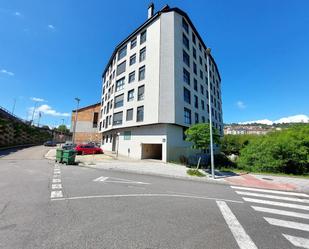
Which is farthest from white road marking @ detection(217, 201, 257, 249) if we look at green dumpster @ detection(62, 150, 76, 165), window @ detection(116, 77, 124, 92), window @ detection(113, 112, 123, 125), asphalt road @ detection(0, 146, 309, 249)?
window @ detection(116, 77, 124, 92)

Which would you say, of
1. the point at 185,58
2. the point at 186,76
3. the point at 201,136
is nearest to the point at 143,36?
the point at 185,58

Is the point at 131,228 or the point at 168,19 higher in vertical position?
the point at 168,19

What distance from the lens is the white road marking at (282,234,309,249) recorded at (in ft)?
11.2

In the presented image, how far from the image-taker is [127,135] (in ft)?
81.9

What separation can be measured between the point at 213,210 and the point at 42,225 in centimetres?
498

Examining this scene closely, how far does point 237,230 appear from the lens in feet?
12.9

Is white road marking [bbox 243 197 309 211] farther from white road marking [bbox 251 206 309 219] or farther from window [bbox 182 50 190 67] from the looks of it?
window [bbox 182 50 190 67]

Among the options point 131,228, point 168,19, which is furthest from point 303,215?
point 168,19

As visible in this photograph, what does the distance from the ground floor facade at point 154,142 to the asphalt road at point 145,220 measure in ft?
43.1

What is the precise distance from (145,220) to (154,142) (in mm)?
16473

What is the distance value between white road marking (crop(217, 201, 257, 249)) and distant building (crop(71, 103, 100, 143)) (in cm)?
4770

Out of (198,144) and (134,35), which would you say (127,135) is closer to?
(198,144)

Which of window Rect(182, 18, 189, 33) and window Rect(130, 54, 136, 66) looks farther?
window Rect(130, 54, 136, 66)

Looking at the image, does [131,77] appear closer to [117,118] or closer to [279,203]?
[117,118]
